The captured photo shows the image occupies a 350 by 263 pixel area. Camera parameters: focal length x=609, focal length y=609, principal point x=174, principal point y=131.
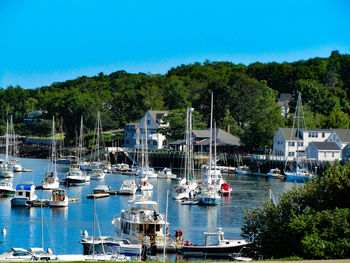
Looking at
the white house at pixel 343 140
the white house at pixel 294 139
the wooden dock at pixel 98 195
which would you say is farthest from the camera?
the white house at pixel 294 139

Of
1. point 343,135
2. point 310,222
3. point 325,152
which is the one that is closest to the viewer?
point 310,222

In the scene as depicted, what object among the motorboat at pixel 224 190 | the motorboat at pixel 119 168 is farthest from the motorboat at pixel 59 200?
the motorboat at pixel 119 168

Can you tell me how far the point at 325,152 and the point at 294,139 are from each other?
8.21 m

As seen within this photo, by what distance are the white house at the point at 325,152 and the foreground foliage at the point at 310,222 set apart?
67193 millimetres

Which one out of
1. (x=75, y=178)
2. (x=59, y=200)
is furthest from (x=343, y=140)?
(x=59, y=200)

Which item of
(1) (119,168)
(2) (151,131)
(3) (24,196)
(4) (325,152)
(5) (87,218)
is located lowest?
(5) (87,218)

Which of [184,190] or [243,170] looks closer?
[184,190]

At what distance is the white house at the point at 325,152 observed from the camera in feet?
330

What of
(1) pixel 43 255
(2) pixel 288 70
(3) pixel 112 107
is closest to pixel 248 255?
(1) pixel 43 255

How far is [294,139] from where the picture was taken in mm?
107938

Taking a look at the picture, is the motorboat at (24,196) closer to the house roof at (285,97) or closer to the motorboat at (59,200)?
the motorboat at (59,200)

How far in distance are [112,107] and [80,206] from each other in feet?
360

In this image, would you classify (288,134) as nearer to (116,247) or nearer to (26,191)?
(26,191)

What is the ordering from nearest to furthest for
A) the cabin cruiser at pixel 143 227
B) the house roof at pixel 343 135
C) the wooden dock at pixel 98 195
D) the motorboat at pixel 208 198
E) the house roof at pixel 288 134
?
1. the cabin cruiser at pixel 143 227
2. the motorboat at pixel 208 198
3. the wooden dock at pixel 98 195
4. the house roof at pixel 343 135
5. the house roof at pixel 288 134
